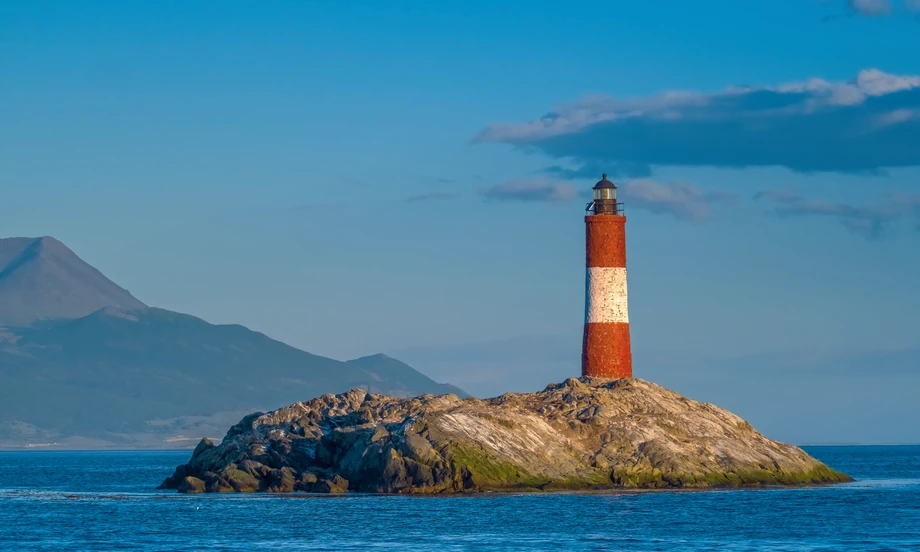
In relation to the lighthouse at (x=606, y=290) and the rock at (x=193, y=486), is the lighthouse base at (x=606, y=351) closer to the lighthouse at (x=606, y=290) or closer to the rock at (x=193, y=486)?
the lighthouse at (x=606, y=290)

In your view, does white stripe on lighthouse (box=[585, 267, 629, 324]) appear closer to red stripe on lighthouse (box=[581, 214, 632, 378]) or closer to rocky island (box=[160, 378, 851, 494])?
red stripe on lighthouse (box=[581, 214, 632, 378])

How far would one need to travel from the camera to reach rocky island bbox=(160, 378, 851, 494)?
65250 mm

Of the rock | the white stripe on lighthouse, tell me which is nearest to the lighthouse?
the white stripe on lighthouse

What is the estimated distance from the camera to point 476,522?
55.1 metres

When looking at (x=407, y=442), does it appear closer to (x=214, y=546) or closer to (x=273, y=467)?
(x=273, y=467)

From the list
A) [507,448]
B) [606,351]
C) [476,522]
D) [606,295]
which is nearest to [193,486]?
[507,448]

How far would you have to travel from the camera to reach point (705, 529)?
53.4 meters

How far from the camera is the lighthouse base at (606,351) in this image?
242 feet

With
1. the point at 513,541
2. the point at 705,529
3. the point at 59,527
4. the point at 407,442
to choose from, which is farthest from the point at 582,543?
the point at 59,527

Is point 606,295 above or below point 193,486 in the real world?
above

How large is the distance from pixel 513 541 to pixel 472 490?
48.9ft

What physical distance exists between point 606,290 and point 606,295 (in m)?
0.25

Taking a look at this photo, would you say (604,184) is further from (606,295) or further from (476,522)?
(476,522)

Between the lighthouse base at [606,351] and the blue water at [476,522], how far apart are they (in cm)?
975
